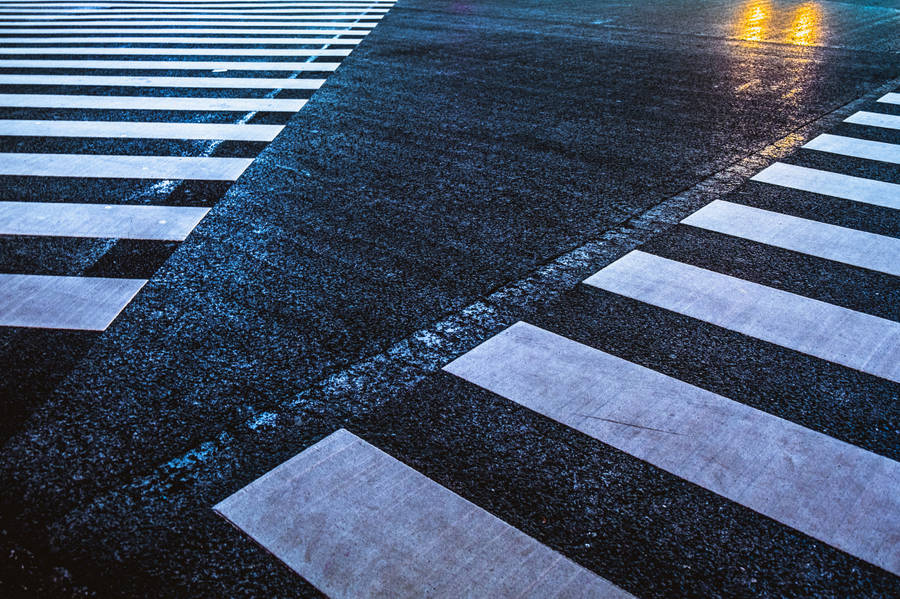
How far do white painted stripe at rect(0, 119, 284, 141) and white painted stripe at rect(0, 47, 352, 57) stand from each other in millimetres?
3631

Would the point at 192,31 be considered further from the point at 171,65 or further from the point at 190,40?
the point at 171,65

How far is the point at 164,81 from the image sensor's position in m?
8.80

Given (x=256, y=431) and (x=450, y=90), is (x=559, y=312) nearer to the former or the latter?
(x=256, y=431)

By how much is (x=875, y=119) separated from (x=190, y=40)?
950 cm

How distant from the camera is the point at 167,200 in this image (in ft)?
17.3

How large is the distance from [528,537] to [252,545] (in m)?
0.89

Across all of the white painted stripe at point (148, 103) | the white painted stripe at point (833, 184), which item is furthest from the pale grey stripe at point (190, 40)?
the white painted stripe at point (833, 184)

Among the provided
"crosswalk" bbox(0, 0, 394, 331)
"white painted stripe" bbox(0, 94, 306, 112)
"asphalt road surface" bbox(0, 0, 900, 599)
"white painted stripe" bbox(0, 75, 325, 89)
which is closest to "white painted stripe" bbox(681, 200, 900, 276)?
"asphalt road surface" bbox(0, 0, 900, 599)

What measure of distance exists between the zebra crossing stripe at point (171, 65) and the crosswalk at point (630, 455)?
6.81 m

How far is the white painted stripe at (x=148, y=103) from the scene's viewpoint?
771 centimetres

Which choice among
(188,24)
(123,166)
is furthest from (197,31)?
(123,166)

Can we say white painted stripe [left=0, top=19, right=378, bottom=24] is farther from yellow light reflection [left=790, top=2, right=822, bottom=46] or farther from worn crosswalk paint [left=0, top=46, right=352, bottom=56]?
yellow light reflection [left=790, top=2, right=822, bottom=46]

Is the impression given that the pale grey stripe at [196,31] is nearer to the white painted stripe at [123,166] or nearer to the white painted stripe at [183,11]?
the white painted stripe at [183,11]

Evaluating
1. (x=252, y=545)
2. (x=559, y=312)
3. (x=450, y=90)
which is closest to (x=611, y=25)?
(x=450, y=90)
